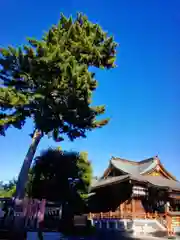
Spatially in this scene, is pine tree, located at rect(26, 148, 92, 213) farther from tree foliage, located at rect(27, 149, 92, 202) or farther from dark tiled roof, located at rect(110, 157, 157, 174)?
dark tiled roof, located at rect(110, 157, 157, 174)

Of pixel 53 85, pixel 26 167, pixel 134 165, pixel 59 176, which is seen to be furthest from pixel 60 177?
pixel 134 165

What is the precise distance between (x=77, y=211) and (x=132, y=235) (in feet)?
25.8

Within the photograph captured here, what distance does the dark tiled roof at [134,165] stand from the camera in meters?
28.5

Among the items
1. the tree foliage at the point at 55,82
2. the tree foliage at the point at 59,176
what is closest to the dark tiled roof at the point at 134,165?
the tree foliage at the point at 59,176

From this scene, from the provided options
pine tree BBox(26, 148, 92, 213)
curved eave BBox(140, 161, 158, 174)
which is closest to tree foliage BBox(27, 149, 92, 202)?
pine tree BBox(26, 148, 92, 213)

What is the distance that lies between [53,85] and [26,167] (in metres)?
6.09

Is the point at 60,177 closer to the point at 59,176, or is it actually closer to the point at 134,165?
the point at 59,176

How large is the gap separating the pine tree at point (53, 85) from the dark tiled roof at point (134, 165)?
11844mm

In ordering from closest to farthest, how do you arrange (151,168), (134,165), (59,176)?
(59,176)
(151,168)
(134,165)

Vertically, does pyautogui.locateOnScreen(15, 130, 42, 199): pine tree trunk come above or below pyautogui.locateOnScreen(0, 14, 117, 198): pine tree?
below

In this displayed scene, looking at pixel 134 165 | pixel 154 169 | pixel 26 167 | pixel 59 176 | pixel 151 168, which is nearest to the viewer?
pixel 26 167

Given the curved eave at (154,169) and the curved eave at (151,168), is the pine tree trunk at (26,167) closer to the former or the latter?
the curved eave at (154,169)

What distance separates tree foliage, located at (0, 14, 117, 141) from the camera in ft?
52.0

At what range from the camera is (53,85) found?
15922 mm
